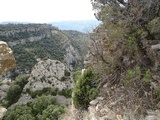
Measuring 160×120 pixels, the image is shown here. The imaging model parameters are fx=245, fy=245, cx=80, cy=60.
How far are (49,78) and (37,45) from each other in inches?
2169

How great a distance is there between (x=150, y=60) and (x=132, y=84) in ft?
3.04

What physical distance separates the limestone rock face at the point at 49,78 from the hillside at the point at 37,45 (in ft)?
103

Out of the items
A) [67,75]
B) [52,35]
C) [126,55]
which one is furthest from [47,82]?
[52,35]

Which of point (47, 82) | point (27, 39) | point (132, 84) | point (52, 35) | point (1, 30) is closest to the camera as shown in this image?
point (132, 84)

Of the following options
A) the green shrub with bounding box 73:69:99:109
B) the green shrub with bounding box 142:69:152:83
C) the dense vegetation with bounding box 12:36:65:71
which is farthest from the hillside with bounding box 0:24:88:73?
the green shrub with bounding box 142:69:152:83

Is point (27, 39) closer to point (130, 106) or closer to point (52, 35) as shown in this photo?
point (52, 35)

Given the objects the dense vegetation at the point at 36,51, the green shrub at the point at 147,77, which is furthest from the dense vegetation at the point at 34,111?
the dense vegetation at the point at 36,51

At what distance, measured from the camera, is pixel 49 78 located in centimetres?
3575

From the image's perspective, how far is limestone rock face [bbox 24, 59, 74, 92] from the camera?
35.1m

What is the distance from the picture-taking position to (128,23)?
6.85 meters

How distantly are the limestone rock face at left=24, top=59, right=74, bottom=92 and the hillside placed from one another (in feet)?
103

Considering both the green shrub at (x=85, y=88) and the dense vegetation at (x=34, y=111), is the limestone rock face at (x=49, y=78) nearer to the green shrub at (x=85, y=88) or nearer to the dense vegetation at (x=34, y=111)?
the dense vegetation at (x=34, y=111)

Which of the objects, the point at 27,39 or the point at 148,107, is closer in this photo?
the point at 148,107

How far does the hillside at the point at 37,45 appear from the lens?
73.9m
